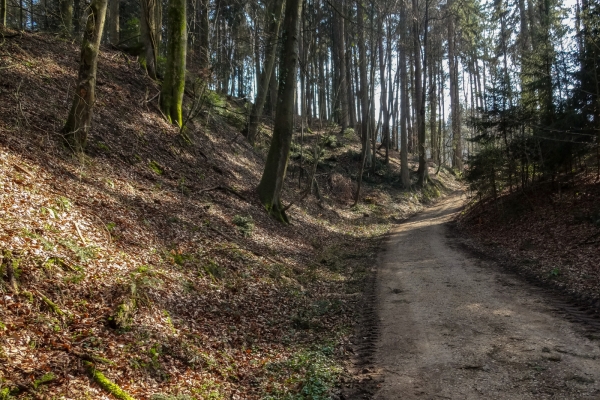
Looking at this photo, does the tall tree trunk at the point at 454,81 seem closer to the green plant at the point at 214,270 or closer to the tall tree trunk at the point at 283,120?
the tall tree trunk at the point at 283,120

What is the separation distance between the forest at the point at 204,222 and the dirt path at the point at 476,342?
11.0 inches

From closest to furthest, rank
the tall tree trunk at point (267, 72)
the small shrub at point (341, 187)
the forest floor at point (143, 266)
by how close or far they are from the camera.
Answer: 1. the forest floor at point (143, 266)
2. the tall tree trunk at point (267, 72)
3. the small shrub at point (341, 187)

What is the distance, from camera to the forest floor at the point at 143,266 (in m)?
5.25

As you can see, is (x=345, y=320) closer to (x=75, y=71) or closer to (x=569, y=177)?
(x=75, y=71)

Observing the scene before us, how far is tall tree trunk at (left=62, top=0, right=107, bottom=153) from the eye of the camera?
9.48 m

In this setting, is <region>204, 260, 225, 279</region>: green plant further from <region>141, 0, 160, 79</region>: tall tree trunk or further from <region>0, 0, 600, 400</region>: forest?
<region>141, 0, 160, 79</region>: tall tree trunk

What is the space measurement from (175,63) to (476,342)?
44.5 feet

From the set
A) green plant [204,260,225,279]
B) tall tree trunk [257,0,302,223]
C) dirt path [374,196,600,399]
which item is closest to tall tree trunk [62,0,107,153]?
green plant [204,260,225,279]

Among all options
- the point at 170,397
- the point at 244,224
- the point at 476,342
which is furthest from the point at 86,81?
the point at 476,342

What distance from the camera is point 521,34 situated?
28906 mm

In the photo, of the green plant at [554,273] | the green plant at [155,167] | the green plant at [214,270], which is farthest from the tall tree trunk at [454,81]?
the green plant at [214,270]


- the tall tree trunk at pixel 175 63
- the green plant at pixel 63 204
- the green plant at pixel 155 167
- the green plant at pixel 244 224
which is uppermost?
the tall tree trunk at pixel 175 63

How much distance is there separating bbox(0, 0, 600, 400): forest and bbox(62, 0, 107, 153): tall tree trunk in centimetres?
4

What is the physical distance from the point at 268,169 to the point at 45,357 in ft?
39.1
